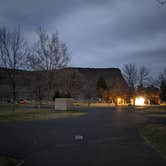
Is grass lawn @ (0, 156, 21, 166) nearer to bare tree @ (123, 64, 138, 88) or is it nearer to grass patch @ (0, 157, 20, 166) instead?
grass patch @ (0, 157, 20, 166)

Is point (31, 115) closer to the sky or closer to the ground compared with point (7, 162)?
closer to the sky

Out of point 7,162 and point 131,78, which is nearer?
point 7,162

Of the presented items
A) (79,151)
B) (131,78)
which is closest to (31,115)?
(79,151)

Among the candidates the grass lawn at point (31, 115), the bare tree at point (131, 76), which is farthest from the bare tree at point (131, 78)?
the grass lawn at point (31, 115)

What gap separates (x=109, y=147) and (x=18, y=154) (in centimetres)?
353

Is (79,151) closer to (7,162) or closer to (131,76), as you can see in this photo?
(7,162)

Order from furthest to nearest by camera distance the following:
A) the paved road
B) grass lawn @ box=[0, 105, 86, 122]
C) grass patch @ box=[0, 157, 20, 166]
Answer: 1. grass lawn @ box=[0, 105, 86, 122]
2. the paved road
3. grass patch @ box=[0, 157, 20, 166]

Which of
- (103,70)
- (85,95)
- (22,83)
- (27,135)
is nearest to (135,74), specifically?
(85,95)

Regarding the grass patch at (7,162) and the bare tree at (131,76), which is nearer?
the grass patch at (7,162)

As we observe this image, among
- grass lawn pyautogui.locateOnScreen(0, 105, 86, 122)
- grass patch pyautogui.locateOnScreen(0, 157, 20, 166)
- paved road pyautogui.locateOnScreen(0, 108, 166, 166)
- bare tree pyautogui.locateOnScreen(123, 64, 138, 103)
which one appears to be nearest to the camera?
grass patch pyautogui.locateOnScreen(0, 157, 20, 166)

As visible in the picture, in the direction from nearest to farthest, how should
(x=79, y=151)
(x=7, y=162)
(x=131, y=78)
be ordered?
(x=7, y=162) < (x=79, y=151) < (x=131, y=78)

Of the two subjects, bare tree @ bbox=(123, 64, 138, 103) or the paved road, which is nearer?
the paved road

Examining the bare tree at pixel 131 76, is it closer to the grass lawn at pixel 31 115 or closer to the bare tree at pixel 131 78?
the bare tree at pixel 131 78

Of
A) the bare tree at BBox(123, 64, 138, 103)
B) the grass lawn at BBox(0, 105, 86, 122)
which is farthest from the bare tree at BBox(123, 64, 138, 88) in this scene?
the grass lawn at BBox(0, 105, 86, 122)
